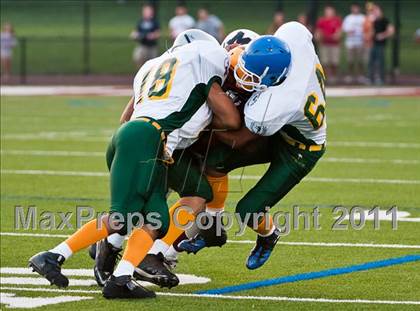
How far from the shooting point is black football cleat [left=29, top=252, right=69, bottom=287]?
5.81m

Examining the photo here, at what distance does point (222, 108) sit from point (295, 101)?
398 millimetres

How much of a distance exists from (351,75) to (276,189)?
1859 cm

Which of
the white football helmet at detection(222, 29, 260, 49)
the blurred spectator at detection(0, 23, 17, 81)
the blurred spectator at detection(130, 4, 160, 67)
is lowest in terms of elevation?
the blurred spectator at detection(0, 23, 17, 81)

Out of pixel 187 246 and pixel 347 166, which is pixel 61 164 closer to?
pixel 347 166

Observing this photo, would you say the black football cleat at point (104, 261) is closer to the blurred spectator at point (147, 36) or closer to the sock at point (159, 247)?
the sock at point (159, 247)

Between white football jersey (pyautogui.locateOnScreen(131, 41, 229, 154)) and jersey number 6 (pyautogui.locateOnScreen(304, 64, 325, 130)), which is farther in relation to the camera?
jersey number 6 (pyautogui.locateOnScreen(304, 64, 325, 130))

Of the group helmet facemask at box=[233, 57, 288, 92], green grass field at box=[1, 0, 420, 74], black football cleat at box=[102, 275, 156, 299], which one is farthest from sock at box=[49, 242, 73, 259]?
green grass field at box=[1, 0, 420, 74]

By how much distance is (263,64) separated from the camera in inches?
235

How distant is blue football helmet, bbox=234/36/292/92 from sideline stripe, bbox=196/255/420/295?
3.75 feet

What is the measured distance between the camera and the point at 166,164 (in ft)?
19.9

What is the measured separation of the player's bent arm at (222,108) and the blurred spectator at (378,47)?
57.7ft

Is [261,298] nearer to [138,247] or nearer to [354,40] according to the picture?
[138,247]

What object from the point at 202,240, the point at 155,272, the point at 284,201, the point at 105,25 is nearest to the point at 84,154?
the point at 284,201

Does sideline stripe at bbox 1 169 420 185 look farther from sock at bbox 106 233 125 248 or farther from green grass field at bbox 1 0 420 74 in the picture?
green grass field at bbox 1 0 420 74
